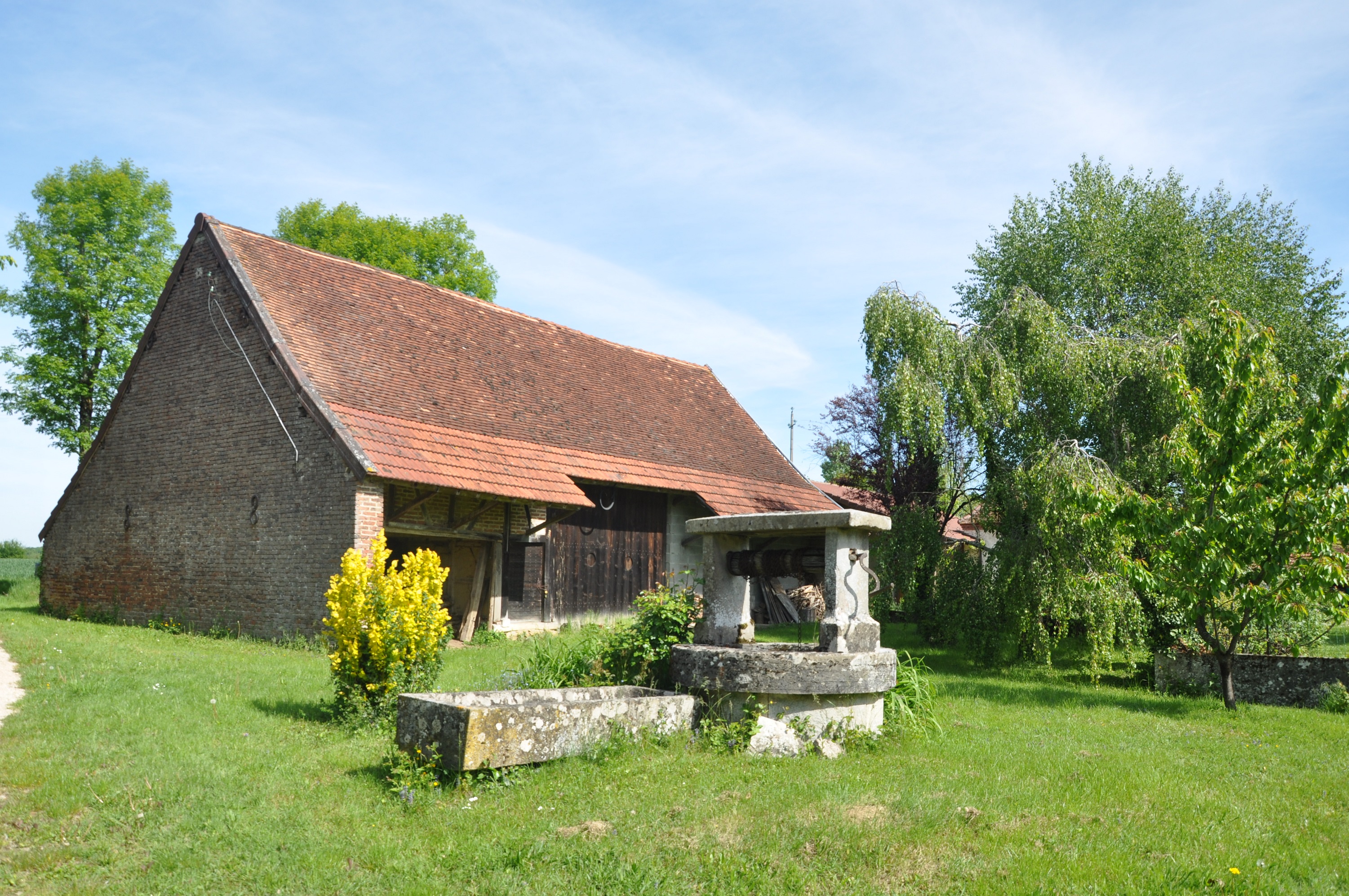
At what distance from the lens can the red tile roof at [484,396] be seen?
49.8ft

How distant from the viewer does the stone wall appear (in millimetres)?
11328

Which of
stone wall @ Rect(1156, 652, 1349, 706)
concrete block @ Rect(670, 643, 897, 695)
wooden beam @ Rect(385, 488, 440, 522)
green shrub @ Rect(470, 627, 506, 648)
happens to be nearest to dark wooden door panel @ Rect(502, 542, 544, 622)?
green shrub @ Rect(470, 627, 506, 648)

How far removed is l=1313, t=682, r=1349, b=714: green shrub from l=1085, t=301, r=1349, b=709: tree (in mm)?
878

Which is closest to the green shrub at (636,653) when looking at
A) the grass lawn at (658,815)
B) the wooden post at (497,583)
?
the grass lawn at (658,815)

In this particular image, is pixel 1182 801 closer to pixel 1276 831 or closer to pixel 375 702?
pixel 1276 831

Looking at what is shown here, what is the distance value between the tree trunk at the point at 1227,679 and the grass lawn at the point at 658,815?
2.29 metres

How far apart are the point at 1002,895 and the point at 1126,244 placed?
23.0 meters

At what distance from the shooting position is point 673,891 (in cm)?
457

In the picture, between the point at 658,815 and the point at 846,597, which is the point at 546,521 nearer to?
the point at 846,597

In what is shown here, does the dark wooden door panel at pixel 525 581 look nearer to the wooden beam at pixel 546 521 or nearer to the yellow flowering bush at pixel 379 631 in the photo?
the wooden beam at pixel 546 521

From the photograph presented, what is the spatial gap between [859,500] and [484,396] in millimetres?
16727

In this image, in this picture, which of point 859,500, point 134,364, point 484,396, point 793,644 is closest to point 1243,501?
point 793,644

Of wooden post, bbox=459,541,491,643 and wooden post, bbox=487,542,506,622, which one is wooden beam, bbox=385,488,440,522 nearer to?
wooden post, bbox=459,541,491,643

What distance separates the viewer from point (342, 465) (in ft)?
46.2
